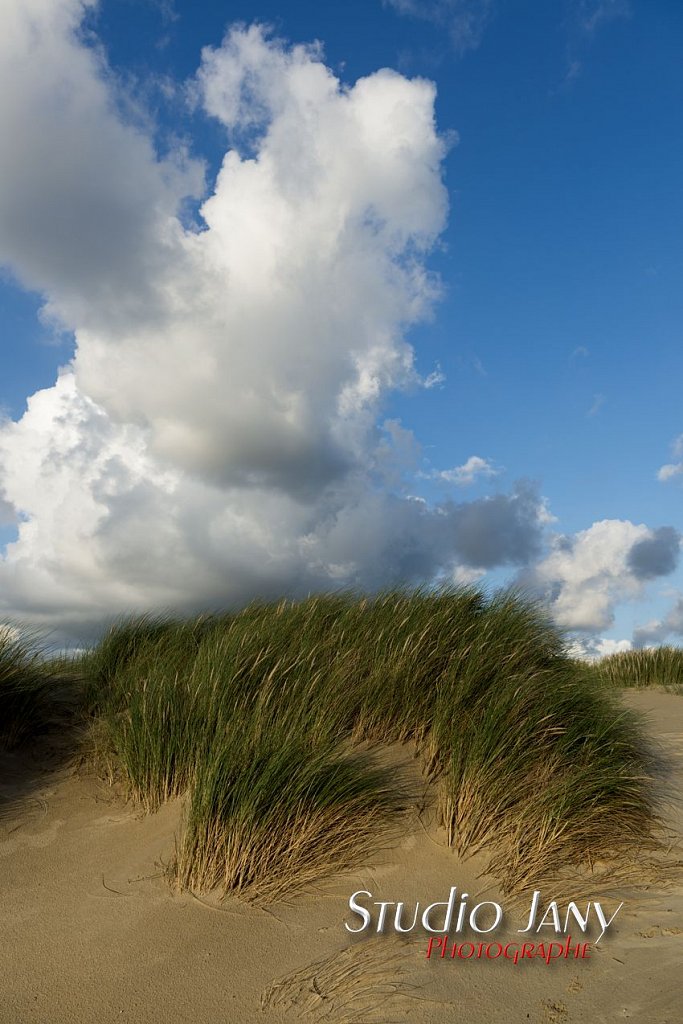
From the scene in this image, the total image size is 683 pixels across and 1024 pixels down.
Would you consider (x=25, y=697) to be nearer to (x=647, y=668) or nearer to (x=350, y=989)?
(x=350, y=989)

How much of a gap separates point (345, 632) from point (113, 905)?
9.73 feet

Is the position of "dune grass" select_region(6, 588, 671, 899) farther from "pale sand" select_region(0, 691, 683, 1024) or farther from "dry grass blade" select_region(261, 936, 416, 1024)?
"dry grass blade" select_region(261, 936, 416, 1024)

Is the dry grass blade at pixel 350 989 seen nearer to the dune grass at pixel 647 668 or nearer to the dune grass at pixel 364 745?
the dune grass at pixel 364 745

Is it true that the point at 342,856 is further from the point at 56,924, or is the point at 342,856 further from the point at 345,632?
the point at 345,632

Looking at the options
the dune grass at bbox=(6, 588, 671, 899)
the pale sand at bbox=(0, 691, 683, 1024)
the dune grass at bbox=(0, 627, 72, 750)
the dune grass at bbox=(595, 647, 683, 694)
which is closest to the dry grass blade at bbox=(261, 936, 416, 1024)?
the pale sand at bbox=(0, 691, 683, 1024)

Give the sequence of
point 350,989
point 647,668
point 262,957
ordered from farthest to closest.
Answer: point 647,668, point 262,957, point 350,989

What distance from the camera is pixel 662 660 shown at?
1441 centimetres

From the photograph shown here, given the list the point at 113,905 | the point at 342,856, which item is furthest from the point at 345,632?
the point at 113,905

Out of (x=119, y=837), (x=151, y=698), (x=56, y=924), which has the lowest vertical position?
(x=56, y=924)

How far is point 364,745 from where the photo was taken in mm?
5266

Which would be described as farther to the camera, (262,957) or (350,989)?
(262,957)

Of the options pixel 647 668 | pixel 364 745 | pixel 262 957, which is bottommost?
pixel 262 957

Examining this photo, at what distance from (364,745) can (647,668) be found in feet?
35.0

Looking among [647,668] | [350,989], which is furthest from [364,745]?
[647,668]
